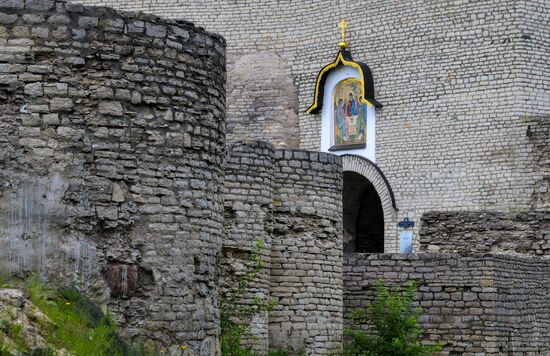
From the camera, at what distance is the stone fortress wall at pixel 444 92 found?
2430cm

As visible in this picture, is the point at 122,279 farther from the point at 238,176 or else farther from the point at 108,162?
the point at 238,176

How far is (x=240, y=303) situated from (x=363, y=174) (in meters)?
14.4

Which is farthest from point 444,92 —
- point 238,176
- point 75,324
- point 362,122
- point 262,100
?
point 75,324

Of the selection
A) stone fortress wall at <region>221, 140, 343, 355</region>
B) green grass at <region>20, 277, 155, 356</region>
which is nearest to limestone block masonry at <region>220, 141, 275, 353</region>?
stone fortress wall at <region>221, 140, 343, 355</region>

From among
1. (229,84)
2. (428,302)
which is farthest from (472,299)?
(229,84)

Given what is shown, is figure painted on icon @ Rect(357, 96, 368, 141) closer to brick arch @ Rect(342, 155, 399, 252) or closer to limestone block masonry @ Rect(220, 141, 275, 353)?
brick arch @ Rect(342, 155, 399, 252)

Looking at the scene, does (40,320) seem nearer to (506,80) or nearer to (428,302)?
(428,302)

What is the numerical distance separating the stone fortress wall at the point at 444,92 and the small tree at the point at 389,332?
968 cm

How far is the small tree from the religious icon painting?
12.6 m

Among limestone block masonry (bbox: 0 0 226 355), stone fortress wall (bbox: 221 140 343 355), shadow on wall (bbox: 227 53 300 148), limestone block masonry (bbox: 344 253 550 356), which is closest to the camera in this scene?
limestone block masonry (bbox: 0 0 226 355)

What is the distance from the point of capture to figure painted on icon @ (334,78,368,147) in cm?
2702

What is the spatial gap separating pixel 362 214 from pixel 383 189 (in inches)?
68.8

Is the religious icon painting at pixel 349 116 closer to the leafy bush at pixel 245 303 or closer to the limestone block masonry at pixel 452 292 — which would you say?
the limestone block masonry at pixel 452 292

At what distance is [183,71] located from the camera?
8617 millimetres
